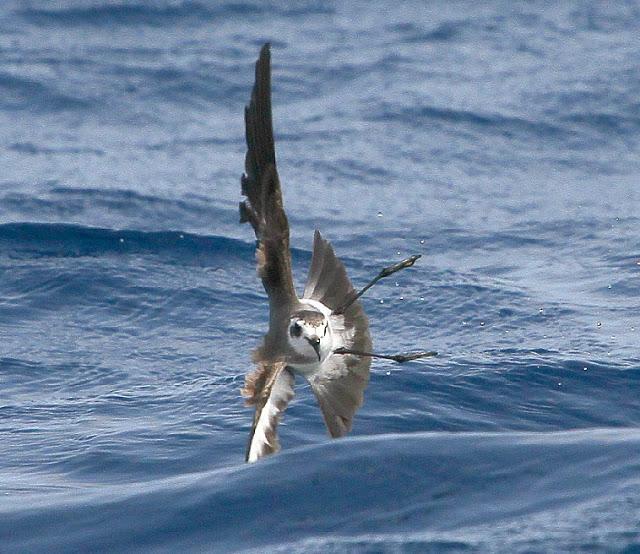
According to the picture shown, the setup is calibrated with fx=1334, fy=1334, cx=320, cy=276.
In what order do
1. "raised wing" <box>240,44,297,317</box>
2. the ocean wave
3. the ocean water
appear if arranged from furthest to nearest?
1. "raised wing" <box>240,44,297,317</box>
2. the ocean water
3. the ocean wave

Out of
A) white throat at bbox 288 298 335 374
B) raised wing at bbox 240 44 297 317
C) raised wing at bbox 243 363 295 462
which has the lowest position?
raised wing at bbox 243 363 295 462

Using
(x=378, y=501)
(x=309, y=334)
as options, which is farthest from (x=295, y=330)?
(x=378, y=501)

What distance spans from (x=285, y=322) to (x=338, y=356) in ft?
1.12

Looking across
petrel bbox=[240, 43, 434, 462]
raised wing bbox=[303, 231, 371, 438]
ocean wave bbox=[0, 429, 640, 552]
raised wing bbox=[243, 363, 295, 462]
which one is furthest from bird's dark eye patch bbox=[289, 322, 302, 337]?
ocean wave bbox=[0, 429, 640, 552]

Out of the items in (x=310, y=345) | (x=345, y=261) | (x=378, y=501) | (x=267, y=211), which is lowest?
(x=378, y=501)

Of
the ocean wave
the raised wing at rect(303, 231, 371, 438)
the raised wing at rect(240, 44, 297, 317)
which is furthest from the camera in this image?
the raised wing at rect(303, 231, 371, 438)

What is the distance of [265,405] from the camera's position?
4.89m

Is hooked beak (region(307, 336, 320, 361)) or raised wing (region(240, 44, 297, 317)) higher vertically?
raised wing (region(240, 44, 297, 317))

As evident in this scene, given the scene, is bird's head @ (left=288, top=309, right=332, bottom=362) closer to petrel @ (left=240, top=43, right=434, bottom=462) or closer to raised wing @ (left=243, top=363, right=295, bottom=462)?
petrel @ (left=240, top=43, right=434, bottom=462)

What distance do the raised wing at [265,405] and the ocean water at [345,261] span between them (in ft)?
0.40

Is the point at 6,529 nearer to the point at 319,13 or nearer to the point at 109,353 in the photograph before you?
the point at 109,353

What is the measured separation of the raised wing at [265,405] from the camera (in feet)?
15.9

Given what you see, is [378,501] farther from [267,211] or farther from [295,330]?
[267,211]

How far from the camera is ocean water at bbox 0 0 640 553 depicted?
15.5ft
